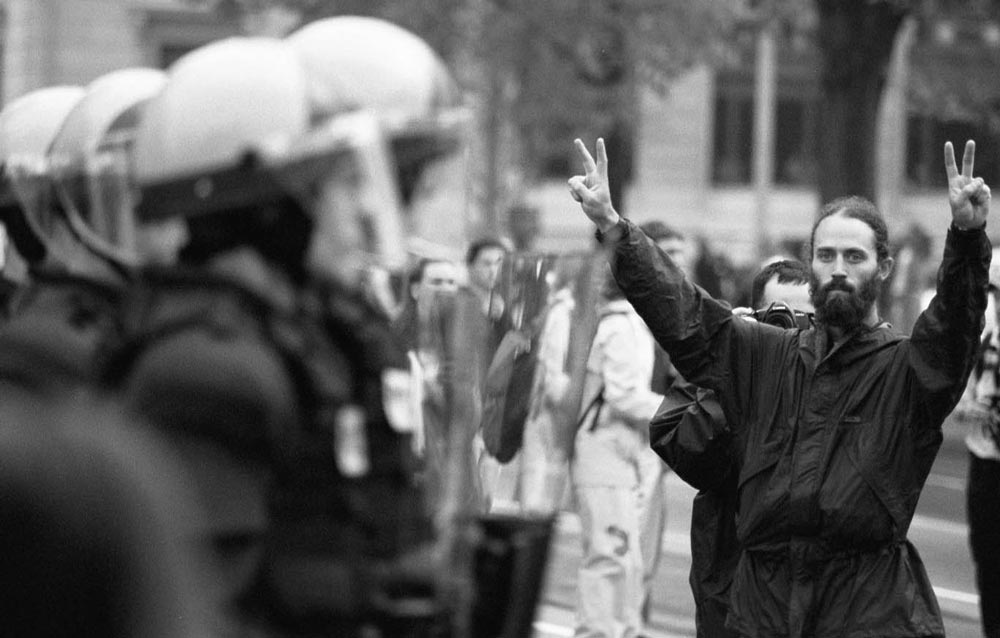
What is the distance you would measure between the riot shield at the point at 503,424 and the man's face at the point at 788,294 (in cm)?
75

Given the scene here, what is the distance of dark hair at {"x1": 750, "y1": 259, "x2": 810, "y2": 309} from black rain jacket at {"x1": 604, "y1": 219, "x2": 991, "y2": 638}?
1908mm

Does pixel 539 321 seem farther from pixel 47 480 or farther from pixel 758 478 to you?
pixel 47 480

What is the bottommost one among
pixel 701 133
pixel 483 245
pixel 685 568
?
pixel 685 568

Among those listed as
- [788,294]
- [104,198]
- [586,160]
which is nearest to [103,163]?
[104,198]

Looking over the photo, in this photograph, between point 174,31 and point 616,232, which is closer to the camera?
point 616,232

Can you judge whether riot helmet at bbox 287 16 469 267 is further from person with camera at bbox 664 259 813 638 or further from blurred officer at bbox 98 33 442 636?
person with camera at bbox 664 259 813 638

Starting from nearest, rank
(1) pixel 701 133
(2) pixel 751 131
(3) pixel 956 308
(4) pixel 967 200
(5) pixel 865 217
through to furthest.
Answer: (4) pixel 967 200, (3) pixel 956 308, (5) pixel 865 217, (1) pixel 701 133, (2) pixel 751 131

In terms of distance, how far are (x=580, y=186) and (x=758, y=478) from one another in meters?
0.85

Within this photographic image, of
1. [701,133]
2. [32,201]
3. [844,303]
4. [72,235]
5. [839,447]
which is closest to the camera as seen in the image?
[72,235]

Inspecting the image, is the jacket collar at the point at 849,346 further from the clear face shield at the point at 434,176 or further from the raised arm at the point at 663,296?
the clear face shield at the point at 434,176

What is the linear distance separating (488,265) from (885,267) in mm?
3547

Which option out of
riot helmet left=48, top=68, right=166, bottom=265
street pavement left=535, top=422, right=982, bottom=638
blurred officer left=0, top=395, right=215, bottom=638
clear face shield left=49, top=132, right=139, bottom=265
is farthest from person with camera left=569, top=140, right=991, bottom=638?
street pavement left=535, top=422, right=982, bottom=638

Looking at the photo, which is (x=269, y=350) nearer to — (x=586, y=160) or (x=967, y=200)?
(x=586, y=160)

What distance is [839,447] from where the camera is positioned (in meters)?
5.04
